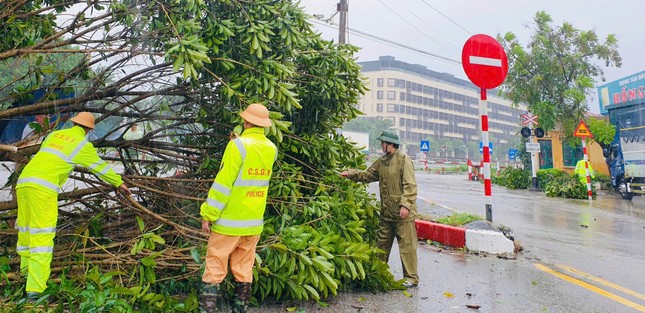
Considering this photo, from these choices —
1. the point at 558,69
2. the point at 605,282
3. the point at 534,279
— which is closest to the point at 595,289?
the point at 605,282

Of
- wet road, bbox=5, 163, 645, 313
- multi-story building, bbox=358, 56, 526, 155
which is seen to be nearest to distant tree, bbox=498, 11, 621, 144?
wet road, bbox=5, 163, 645, 313

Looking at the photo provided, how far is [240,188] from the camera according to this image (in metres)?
3.39

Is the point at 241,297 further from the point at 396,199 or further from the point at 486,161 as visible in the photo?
the point at 486,161

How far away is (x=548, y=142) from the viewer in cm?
2752

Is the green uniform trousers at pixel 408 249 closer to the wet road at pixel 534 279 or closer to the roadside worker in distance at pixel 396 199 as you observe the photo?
the roadside worker in distance at pixel 396 199

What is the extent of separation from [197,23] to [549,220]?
877 centimetres

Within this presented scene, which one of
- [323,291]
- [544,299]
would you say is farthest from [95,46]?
[544,299]

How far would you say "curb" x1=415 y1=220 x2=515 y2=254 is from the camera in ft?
20.5

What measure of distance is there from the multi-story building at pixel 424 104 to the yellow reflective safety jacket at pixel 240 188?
291 feet

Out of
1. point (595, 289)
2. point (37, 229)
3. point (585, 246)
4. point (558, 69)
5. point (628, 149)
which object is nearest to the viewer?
point (37, 229)

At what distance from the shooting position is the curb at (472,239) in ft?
20.5

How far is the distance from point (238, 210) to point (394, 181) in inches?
78.7

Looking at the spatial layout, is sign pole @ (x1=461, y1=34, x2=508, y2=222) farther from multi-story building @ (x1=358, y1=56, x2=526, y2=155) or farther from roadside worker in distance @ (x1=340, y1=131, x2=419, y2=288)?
multi-story building @ (x1=358, y1=56, x2=526, y2=155)

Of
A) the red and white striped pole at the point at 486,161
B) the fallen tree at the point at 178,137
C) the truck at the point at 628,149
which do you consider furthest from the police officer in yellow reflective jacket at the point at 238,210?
the truck at the point at 628,149
